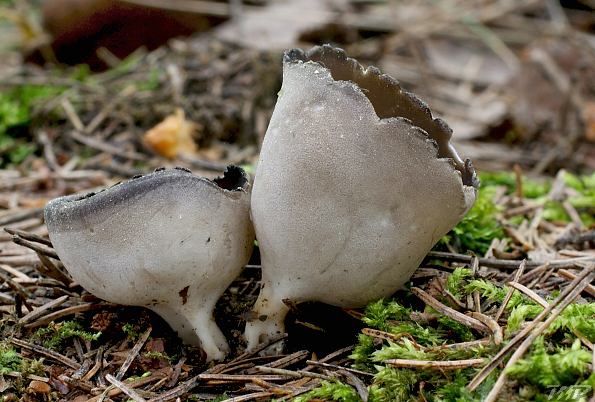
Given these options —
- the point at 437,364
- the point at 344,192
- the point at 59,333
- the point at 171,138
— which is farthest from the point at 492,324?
the point at 171,138

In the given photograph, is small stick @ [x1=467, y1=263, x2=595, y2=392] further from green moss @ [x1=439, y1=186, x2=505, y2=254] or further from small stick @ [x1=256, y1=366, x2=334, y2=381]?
green moss @ [x1=439, y1=186, x2=505, y2=254]

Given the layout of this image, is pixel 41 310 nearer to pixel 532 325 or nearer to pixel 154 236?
pixel 154 236

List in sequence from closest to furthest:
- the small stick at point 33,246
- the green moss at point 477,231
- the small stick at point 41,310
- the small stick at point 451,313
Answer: the small stick at point 451,313, the small stick at point 41,310, the small stick at point 33,246, the green moss at point 477,231

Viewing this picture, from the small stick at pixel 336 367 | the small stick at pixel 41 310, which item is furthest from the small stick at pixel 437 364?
the small stick at pixel 41 310

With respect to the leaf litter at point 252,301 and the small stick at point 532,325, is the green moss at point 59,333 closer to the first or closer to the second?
the leaf litter at point 252,301

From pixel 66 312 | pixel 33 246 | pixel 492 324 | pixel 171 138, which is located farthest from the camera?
pixel 171 138

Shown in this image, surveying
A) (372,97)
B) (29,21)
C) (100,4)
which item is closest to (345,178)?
(372,97)

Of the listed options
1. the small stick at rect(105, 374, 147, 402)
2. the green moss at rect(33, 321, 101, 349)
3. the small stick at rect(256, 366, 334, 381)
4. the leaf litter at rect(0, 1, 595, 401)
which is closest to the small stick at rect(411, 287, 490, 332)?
the leaf litter at rect(0, 1, 595, 401)
